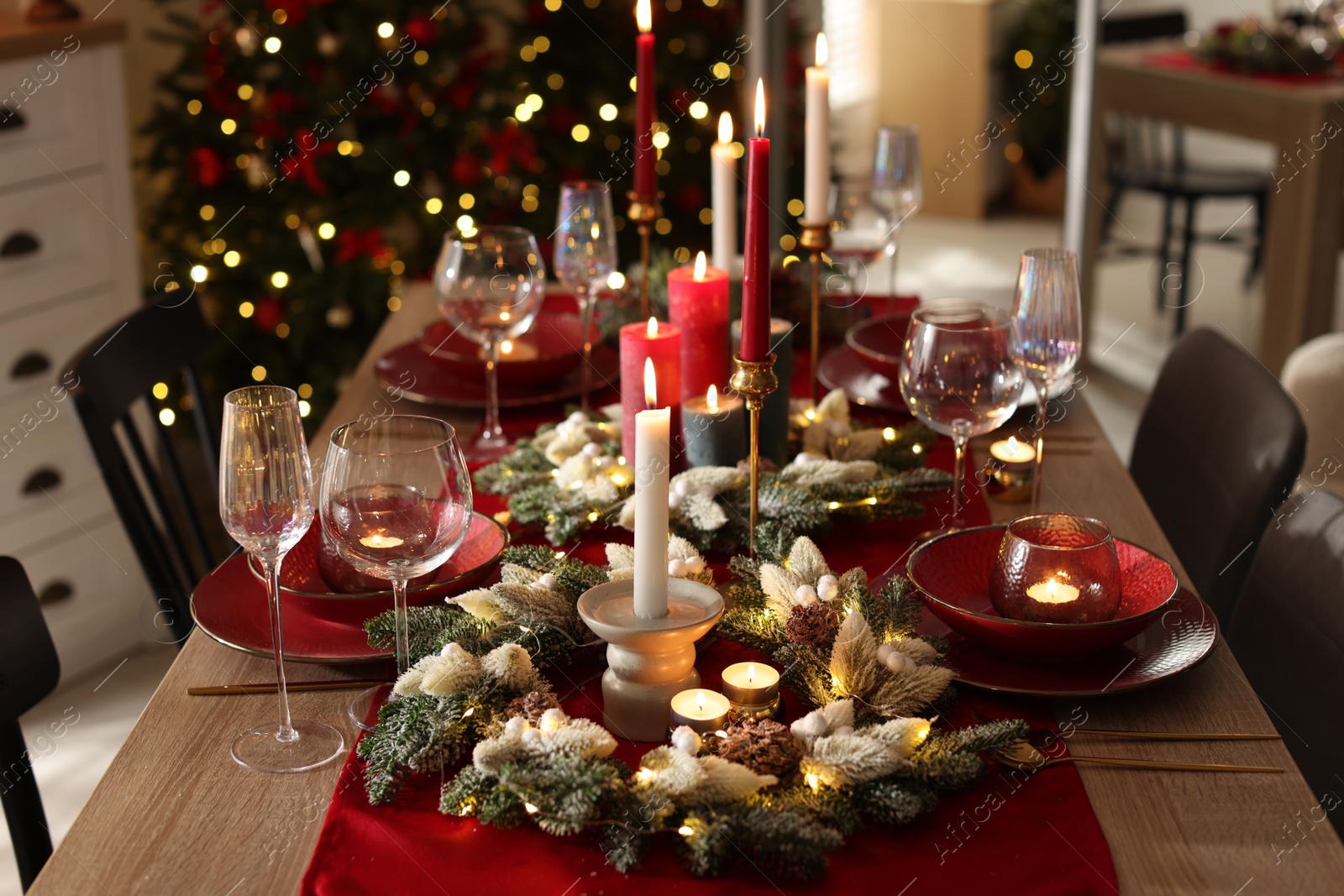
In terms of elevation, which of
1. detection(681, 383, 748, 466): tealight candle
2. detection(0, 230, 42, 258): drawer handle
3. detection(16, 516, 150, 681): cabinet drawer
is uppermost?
detection(0, 230, 42, 258): drawer handle

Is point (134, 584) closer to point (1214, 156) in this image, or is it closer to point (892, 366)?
point (892, 366)

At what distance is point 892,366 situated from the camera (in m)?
1.58

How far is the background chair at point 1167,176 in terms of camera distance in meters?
4.14

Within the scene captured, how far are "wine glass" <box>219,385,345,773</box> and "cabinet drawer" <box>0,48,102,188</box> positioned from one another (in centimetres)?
158

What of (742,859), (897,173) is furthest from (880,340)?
(742,859)

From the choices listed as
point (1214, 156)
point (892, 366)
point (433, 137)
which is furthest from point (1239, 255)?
point (892, 366)

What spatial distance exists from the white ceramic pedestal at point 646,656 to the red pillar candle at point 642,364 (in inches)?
14.8

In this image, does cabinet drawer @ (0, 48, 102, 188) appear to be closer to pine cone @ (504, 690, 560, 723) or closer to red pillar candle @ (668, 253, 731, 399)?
red pillar candle @ (668, 253, 731, 399)

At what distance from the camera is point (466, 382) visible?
1602 millimetres

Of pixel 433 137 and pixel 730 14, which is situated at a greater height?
pixel 730 14

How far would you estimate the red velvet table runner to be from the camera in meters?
0.73

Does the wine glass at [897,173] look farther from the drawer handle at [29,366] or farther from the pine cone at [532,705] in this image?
the drawer handle at [29,366]

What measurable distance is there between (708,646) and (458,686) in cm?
22

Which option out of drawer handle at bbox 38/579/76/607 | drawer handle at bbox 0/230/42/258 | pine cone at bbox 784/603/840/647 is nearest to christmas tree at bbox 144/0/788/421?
drawer handle at bbox 0/230/42/258
